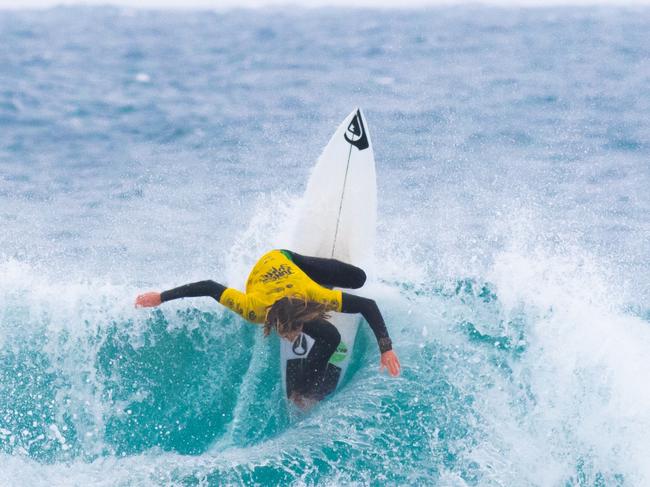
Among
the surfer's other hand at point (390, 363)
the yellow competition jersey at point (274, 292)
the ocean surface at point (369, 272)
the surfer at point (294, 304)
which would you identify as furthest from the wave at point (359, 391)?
the yellow competition jersey at point (274, 292)

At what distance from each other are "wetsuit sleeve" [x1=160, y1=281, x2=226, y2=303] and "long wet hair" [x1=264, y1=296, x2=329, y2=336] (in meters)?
0.45

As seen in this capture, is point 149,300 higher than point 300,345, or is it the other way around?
point 149,300

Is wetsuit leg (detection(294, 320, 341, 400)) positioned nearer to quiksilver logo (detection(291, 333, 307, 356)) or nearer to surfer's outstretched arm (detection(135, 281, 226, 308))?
Answer: quiksilver logo (detection(291, 333, 307, 356))

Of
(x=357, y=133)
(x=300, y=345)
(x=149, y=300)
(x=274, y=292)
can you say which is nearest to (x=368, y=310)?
(x=274, y=292)

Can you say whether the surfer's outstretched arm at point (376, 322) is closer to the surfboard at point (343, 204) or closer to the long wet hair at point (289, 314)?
the long wet hair at point (289, 314)

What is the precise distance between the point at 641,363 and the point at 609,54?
15.4 metres

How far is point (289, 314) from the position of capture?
5.62m

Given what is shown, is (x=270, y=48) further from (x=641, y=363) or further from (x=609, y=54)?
(x=641, y=363)

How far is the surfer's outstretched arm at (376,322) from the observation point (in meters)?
5.79

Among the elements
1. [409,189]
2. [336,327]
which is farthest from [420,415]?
[409,189]

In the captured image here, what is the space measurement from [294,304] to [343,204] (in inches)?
74.9

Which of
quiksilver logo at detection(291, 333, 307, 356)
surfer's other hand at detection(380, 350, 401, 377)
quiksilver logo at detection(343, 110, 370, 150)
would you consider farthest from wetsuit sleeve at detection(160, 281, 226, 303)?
quiksilver logo at detection(343, 110, 370, 150)

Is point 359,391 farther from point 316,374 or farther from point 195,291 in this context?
point 195,291

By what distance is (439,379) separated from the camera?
21.5 ft
